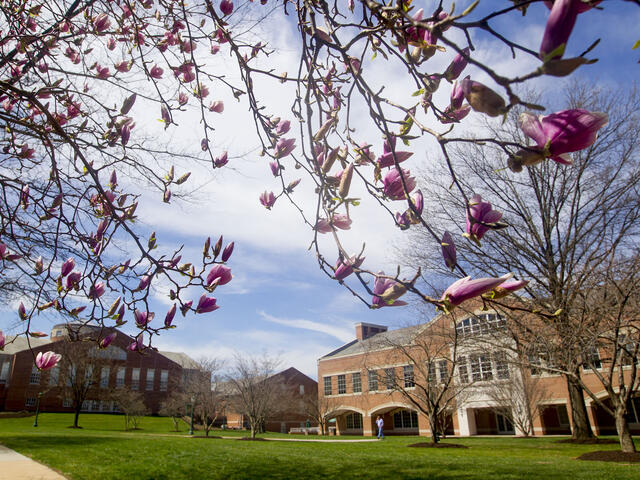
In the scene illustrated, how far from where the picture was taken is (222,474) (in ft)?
23.5

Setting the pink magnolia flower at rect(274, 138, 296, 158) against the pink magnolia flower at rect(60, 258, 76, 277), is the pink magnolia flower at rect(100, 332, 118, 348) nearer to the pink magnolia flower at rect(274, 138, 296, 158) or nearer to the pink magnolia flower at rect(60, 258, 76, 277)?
the pink magnolia flower at rect(60, 258, 76, 277)

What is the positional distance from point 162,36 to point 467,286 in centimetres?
340

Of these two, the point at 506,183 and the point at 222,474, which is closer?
the point at 222,474

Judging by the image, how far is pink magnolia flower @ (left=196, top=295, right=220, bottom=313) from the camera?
5.86 ft

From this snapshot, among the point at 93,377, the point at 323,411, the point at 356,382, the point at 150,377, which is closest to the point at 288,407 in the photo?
the point at 323,411

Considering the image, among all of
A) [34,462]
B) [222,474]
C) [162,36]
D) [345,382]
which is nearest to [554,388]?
[345,382]

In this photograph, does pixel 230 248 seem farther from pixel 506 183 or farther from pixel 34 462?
pixel 506 183

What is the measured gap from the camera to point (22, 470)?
7547mm

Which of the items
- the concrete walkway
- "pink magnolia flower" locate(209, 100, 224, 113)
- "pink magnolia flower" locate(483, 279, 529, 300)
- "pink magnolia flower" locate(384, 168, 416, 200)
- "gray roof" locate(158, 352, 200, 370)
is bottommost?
the concrete walkway

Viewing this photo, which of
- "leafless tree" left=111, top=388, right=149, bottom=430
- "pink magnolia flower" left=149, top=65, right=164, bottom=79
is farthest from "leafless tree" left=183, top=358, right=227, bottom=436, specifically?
"pink magnolia flower" left=149, top=65, right=164, bottom=79

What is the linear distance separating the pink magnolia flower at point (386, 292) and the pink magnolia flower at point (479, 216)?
0.19 m

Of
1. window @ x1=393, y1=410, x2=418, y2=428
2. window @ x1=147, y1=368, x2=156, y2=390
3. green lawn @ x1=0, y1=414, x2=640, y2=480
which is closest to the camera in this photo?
green lawn @ x1=0, y1=414, x2=640, y2=480

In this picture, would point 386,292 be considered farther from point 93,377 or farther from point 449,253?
point 93,377

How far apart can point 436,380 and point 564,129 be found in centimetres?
1955
